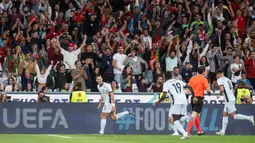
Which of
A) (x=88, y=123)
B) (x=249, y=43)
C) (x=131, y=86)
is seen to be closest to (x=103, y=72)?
(x=131, y=86)

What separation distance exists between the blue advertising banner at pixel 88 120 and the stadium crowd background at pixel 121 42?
6.08 feet

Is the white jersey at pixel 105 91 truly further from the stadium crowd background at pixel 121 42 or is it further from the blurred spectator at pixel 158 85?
the blurred spectator at pixel 158 85

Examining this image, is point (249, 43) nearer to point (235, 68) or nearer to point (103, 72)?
point (235, 68)

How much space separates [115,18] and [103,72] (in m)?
3.36

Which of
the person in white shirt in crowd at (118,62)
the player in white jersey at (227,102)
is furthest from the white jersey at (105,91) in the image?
the player in white jersey at (227,102)

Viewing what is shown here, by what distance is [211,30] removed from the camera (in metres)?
35.2

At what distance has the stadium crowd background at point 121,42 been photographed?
3192 centimetres

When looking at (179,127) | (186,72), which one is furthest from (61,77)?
(179,127)

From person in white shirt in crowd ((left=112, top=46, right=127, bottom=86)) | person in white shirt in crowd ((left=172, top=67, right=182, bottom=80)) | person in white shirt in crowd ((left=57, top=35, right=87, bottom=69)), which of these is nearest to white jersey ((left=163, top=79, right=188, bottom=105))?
person in white shirt in crowd ((left=172, top=67, right=182, bottom=80))

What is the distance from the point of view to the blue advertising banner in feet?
95.9

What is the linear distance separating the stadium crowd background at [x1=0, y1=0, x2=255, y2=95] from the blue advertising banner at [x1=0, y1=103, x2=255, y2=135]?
1853mm

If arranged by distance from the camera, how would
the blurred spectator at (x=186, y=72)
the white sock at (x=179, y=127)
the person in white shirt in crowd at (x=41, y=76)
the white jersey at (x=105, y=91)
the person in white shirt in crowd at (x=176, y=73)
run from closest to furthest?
the white sock at (x=179, y=127)
the white jersey at (x=105, y=91)
the person in white shirt in crowd at (x=41, y=76)
the person in white shirt in crowd at (x=176, y=73)
the blurred spectator at (x=186, y=72)

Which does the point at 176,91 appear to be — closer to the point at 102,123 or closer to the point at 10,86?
the point at 102,123

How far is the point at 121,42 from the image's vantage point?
3353 centimetres
